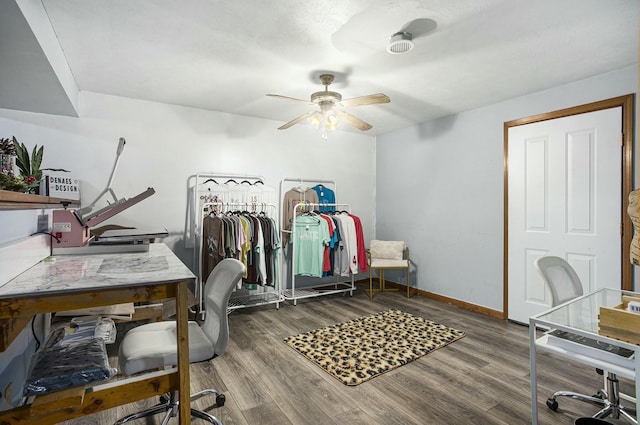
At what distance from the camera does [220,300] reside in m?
1.72

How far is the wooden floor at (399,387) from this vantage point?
1.93 meters

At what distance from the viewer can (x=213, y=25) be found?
2.12 metres

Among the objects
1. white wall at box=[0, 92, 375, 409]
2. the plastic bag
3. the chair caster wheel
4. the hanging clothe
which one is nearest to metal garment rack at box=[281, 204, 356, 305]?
the hanging clothe

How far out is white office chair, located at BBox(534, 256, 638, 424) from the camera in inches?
71.6

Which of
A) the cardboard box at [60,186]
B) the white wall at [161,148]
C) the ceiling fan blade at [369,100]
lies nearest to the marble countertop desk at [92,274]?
the cardboard box at [60,186]

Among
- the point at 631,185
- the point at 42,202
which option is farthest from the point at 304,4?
the point at 631,185

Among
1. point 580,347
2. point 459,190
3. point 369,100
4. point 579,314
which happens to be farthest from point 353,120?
point 580,347

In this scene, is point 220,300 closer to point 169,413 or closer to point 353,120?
point 169,413

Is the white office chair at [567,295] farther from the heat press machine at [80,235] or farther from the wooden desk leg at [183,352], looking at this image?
the heat press machine at [80,235]

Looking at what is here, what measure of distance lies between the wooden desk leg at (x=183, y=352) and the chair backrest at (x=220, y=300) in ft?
0.83

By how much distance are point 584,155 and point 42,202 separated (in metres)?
4.25

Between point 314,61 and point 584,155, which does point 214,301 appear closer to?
point 314,61

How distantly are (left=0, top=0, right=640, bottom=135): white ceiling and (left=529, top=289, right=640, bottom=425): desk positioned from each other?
5.68ft

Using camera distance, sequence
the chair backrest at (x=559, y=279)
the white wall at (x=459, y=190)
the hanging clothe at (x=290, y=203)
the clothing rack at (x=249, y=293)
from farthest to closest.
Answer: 1. the hanging clothe at (x=290, y=203)
2. the clothing rack at (x=249, y=293)
3. the white wall at (x=459, y=190)
4. the chair backrest at (x=559, y=279)
